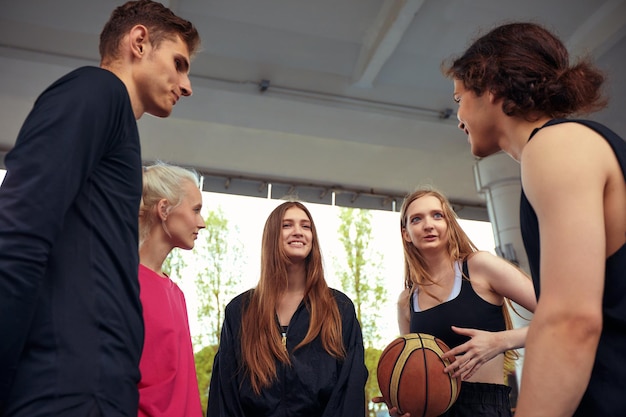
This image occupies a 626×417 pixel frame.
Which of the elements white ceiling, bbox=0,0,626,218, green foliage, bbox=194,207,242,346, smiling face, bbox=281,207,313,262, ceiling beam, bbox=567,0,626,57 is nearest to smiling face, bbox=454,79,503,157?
smiling face, bbox=281,207,313,262

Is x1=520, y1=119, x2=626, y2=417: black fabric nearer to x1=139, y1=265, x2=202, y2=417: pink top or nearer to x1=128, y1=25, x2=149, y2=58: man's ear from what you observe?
x1=128, y1=25, x2=149, y2=58: man's ear

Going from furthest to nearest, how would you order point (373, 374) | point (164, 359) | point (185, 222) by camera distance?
1. point (373, 374)
2. point (185, 222)
3. point (164, 359)

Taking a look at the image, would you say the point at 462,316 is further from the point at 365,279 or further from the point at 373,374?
the point at 365,279

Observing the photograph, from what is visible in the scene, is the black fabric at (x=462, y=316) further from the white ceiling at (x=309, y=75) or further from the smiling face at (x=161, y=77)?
the white ceiling at (x=309, y=75)

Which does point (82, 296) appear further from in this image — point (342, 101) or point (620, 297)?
point (342, 101)

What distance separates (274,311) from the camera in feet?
10.2

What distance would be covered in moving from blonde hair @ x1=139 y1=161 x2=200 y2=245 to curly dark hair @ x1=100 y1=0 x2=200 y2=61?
1155 mm

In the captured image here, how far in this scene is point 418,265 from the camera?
3062 millimetres

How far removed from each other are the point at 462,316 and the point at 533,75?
5.00 ft

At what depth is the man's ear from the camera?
1.61 metres

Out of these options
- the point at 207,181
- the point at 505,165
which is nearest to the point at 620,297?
the point at 505,165

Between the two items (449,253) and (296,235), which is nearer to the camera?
(449,253)

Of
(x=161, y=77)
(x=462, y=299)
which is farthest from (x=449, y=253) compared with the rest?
(x=161, y=77)

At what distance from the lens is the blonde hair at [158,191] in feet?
9.03
